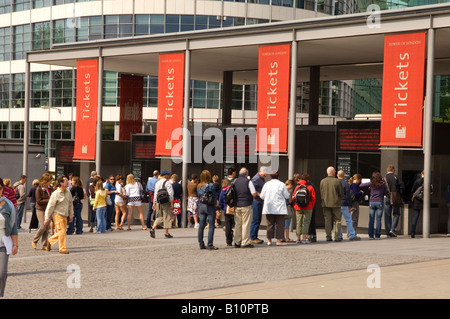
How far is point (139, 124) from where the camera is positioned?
103 ft

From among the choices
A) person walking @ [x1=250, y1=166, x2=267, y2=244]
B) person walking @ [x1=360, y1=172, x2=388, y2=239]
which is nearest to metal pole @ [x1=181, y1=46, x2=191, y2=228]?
person walking @ [x1=250, y1=166, x2=267, y2=244]

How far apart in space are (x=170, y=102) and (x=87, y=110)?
3.85 m

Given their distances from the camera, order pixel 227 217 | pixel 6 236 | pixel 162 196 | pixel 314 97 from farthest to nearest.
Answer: pixel 314 97
pixel 162 196
pixel 227 217
pixel 6 236

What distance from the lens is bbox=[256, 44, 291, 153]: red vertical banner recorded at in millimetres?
22188

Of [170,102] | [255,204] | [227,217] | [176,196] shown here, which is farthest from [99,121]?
[227,217]

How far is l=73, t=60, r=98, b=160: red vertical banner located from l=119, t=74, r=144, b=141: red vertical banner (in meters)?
3.36

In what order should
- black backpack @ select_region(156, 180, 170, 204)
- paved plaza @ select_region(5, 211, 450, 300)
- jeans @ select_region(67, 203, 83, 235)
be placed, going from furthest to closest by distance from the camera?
jeans @ select_region(67, 203, 83, 235)
black backpack @ select_region(156, 180, 170, 204)
paved plaza @ select_region(5, 211, 450, 300)

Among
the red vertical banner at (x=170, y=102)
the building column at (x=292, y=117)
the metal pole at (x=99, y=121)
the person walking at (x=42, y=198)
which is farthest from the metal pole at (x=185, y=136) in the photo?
the person walking at (x=42, y=198)

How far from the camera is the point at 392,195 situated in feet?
64.4

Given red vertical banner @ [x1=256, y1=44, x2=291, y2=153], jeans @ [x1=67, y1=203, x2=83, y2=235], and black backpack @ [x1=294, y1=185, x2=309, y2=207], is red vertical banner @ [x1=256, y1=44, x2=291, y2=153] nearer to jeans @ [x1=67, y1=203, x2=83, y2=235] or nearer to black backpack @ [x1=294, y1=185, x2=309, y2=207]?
black backpack @ [x1=294, y1=185, x2=309, y2=207]

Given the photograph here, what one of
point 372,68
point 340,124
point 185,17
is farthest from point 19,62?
point 340,124

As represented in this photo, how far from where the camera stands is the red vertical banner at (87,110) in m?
27.1

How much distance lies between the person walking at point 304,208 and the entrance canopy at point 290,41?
498 cm

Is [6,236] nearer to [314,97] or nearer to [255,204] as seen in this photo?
[255,204]
